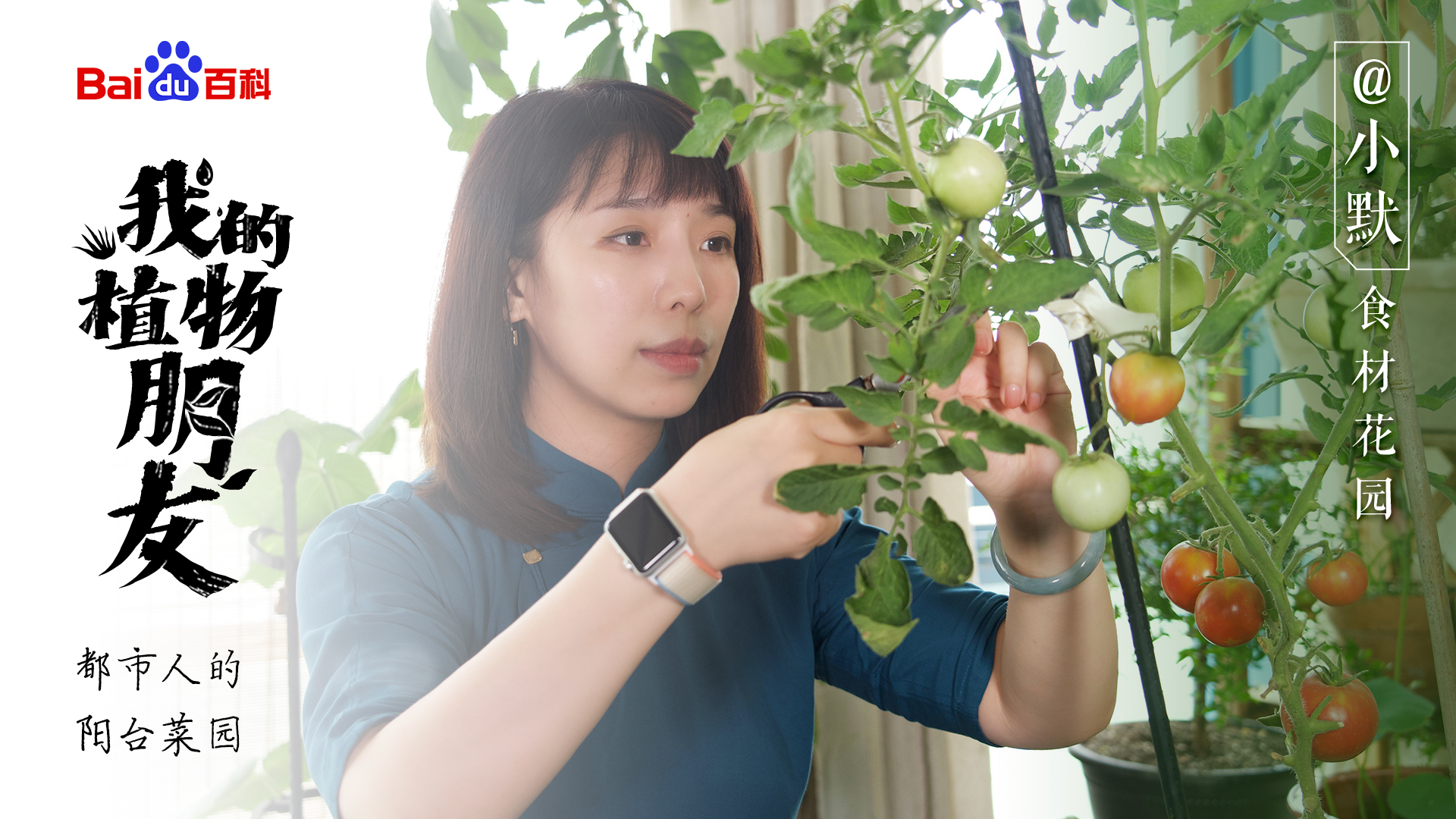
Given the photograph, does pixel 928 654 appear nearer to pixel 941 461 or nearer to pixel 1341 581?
pixel 1341 581

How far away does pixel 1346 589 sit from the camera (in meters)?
0.52

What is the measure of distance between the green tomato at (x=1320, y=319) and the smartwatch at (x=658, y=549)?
0.33 metres

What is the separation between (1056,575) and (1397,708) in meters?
0.38

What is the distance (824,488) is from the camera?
1.06ft

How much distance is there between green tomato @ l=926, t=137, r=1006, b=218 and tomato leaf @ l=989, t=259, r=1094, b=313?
2cm

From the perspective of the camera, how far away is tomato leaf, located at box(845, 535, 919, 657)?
295mm

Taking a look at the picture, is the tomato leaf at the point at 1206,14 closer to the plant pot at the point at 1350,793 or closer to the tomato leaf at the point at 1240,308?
the tomato leaf at the point at 1240,308

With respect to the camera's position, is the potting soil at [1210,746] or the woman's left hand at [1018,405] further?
the potting soil at [1210,746]

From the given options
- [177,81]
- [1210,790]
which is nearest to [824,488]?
[1210,790]

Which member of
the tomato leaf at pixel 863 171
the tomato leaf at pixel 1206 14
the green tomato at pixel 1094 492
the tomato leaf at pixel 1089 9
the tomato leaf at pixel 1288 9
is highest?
the tomato leaf at pixel 1089 9

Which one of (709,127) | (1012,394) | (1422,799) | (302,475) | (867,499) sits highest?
(709,127)

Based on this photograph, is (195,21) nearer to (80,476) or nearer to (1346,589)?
(80,476)

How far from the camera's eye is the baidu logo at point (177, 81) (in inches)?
61.6

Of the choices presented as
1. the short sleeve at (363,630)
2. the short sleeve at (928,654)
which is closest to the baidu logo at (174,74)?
the short sleeve at (363,630)
